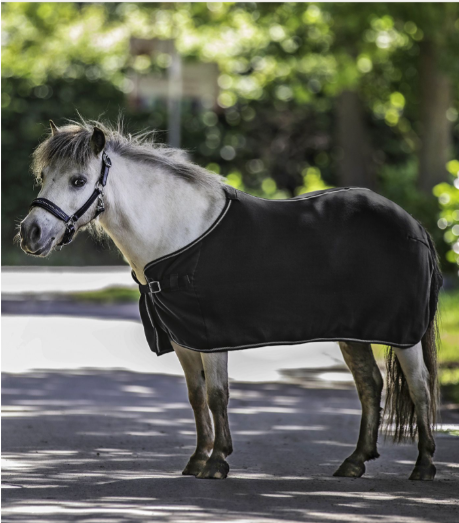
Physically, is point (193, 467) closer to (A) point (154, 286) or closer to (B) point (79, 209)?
(A) point (154, 286)

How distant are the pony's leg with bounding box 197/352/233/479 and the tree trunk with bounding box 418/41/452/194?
15123 millimetres

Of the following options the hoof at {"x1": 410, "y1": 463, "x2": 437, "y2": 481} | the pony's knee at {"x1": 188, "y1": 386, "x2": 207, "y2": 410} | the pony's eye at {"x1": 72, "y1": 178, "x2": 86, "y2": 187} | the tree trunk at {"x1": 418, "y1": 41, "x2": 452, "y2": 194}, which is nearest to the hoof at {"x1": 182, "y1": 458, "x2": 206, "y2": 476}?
the pony's knee at {"x1": 188, "y1": 386, "x2": 207, "y2": 410}

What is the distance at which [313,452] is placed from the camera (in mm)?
7809

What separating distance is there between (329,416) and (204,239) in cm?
316

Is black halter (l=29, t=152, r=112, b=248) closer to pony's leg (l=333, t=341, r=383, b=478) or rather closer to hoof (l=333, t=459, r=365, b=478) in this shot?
pony's leg (l=333, t=341, r=383, b=478)

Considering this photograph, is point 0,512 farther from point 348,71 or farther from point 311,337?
point 348,71

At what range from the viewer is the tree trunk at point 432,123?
21.3m

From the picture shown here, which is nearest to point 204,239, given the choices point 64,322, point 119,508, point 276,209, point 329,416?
point 276,209

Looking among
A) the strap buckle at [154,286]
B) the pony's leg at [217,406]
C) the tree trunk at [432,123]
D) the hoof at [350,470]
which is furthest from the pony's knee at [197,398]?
the tree trunk at [432,123]

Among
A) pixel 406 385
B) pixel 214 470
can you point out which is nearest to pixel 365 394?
pixel 406 385

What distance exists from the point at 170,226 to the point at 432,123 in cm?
1547

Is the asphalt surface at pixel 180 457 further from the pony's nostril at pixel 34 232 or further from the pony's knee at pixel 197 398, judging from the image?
the pony's nostril at pixel 34 232

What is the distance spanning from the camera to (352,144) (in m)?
23.1

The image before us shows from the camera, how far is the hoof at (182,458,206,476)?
681cm
